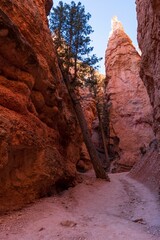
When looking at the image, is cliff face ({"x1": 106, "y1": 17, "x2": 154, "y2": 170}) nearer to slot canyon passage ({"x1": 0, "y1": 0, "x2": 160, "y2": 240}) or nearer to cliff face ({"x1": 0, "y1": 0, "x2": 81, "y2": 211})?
slot canyon passage ({"x1": 0, "y1": 0, "x2": 160, "y2": 240})

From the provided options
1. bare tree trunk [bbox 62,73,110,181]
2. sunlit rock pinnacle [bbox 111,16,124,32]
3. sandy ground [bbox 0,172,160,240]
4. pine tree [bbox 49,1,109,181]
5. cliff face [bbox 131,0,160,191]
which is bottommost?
sandy ground [bbox 0,172,160,240]

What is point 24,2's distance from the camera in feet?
34.8

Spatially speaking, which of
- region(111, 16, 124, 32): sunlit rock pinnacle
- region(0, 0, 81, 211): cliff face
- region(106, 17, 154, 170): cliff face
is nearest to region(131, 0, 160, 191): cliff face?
region(0, 0, 81, 211): cliff face

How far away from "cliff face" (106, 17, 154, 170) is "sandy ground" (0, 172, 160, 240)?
1476 cm

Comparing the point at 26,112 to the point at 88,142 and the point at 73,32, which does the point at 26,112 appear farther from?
the point at 73,32

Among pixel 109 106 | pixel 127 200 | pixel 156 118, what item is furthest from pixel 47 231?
pixel 109 106

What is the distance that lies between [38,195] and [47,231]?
3288 mm

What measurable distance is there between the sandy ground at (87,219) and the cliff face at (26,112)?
74cm

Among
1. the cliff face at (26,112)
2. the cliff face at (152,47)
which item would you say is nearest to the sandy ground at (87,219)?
the cliff face at (26,112)

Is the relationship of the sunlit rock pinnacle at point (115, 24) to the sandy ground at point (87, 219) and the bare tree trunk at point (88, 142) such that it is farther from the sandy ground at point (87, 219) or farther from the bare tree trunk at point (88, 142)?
the sandy ground at point (87, 219)

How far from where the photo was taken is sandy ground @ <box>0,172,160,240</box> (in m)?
Result: 5.35

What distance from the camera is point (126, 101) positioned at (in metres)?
32.2

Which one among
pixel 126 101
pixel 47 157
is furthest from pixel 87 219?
pixel 126 101

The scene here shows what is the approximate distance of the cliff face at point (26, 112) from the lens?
723 cm
